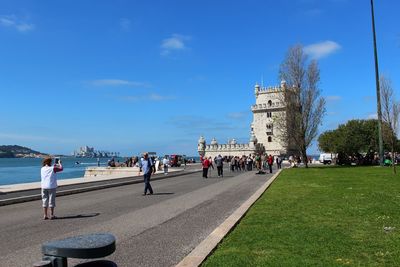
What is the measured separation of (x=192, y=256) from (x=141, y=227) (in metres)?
3.66

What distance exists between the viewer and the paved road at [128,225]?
7465 millimetres

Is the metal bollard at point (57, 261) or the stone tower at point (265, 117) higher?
the stone tower at point (265, 117)

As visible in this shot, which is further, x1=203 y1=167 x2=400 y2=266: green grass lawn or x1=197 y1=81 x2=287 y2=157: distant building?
x1=197 y1=81 x2=287 y2=157: distant building

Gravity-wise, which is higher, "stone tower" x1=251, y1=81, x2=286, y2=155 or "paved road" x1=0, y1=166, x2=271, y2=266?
"stone tower" x1=251, y1=81, x2=286, y2=155

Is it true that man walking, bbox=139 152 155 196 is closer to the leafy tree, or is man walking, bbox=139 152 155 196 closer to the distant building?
the leafy tree

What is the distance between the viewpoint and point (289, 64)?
49.7m

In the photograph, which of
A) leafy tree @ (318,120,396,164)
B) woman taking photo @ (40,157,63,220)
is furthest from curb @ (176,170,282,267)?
leafy tree @ (318,120,396,164)

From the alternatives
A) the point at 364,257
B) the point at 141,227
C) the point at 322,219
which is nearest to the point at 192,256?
the point at 364,257

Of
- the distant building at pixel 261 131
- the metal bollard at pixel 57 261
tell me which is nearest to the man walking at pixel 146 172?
the metal bollard at pixel 57 261

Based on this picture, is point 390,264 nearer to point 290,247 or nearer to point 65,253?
point 290,247

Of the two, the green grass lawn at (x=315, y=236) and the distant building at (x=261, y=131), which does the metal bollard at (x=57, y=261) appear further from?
the distant building at (x=261, y=131)

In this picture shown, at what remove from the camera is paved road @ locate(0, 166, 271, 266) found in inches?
294

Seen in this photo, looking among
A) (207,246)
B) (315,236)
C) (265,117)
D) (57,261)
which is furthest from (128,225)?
(265,117)

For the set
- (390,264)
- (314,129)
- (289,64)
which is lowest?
(390,264)
